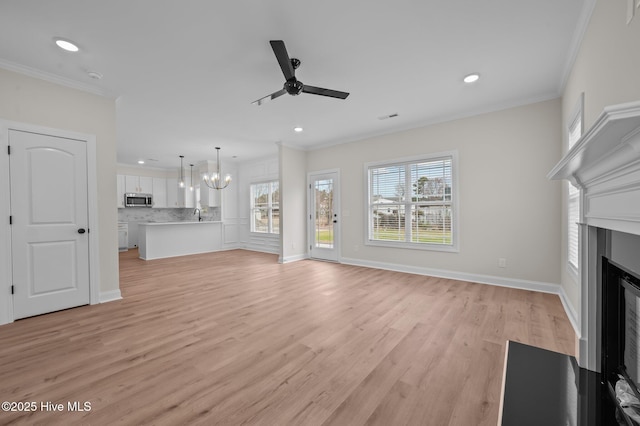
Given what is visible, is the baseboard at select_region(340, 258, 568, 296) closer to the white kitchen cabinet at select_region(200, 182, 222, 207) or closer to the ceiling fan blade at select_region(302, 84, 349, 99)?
the ceiling fan blade at select_region(302, 84, 349, 99)

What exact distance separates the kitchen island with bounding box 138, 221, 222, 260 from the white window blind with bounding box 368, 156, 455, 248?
493 centimetres

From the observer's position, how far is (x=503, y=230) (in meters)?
3.87

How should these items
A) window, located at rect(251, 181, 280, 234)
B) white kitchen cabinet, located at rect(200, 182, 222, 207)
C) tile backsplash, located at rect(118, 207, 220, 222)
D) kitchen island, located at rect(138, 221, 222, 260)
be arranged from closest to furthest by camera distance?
kitchen island, located at rect(138, 221, 222, 260) → window, located at rect(251, 181, 280, 234) → white kitchen cabinet, located at rect(200, 182, 222, 207) → tile backsplash, located at rect(118, 207, 220, 222)

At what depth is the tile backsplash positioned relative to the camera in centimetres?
851

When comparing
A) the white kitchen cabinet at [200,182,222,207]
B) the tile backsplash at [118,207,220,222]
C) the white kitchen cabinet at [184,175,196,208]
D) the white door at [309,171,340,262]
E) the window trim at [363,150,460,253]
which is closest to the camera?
the window trim at [363,150,460,253]

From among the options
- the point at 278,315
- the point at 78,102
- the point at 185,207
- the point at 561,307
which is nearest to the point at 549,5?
the point at 561,307

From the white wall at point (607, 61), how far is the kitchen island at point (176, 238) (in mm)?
7599

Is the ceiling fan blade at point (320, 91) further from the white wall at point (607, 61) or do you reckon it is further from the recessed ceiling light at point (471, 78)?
the white wall at point (607, 61)

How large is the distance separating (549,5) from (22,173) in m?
5.20

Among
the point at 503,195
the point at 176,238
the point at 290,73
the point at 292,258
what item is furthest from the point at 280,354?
the point at 176,238

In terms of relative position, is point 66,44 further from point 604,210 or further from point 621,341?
point 621,341

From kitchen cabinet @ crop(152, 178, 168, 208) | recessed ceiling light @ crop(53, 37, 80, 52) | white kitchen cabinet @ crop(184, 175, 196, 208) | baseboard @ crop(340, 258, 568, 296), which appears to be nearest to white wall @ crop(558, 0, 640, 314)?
baseboard @ crop(340, 258, 568, 296)

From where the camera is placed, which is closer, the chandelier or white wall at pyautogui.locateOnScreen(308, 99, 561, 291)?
white wall at pyautogui.locateOnScreen(308, 99, 561, 291)

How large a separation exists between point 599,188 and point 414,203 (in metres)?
3.38
